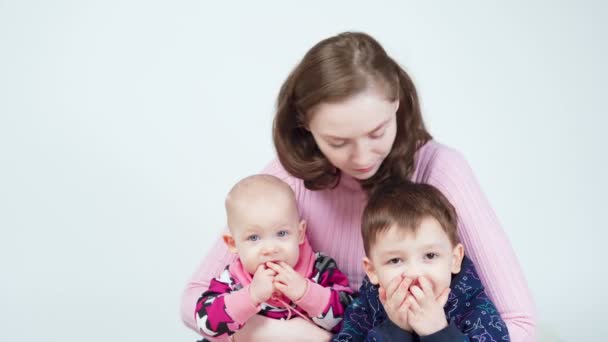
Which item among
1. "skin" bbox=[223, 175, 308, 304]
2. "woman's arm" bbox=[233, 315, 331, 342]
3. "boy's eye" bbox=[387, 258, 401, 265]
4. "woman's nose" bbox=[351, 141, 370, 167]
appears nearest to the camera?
"boy's eye" bbox=[387, 258, 401, 265]

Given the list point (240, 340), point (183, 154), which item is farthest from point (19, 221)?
point (240, 340)

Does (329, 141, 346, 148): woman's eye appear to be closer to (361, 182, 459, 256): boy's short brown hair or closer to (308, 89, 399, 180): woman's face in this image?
(308, 89, 399, 180): woman's face

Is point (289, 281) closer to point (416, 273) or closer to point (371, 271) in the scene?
point (371, 271)

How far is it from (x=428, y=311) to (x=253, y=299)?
59 centimetres

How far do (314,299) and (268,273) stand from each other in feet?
→ 0.58

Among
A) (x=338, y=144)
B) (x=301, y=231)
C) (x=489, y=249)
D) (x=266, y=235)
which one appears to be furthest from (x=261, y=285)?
(x=489, y=249)

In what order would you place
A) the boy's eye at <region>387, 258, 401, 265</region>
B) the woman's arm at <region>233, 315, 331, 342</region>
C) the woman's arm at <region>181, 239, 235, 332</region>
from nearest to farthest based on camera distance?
the boy's eye at <region>387, 258, 401, 265</region>, the woman's arm at <region>233, 315, 331, 342</region>, the woman's arm at <region>181, 239, 235, 332</region>

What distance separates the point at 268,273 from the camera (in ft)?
10.9

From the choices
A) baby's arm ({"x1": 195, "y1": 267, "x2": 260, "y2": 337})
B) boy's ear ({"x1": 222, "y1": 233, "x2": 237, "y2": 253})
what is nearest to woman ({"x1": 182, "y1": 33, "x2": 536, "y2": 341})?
baby's arm ({"x1": 195, "y1": 267, "x2": 260, "y2": 337})

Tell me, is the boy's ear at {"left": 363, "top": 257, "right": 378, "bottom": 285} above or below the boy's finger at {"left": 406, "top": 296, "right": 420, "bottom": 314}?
above

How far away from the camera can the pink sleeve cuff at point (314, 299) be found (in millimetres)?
3361

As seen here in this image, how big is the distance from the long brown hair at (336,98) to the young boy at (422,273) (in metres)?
0.26

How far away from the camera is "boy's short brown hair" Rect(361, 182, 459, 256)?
311 cm

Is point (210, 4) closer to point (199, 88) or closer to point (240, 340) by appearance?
point (199, 88)
